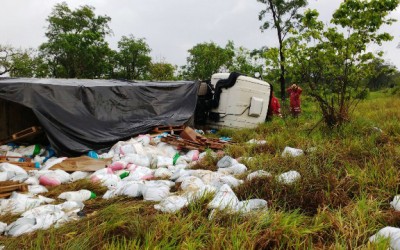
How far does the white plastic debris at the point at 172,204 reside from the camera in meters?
2.76

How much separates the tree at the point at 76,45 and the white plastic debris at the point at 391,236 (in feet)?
98.5

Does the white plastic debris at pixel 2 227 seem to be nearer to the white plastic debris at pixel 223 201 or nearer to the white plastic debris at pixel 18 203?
the white plastic debris at pixel 18 203

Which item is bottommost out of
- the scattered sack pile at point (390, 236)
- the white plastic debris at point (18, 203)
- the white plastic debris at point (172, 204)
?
the white plastic debris at point (18, 203)

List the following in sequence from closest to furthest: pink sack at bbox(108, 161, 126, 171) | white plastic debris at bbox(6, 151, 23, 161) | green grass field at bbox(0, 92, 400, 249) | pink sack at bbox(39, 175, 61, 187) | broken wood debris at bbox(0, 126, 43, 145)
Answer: green grass field at bbox(0, 92, 400, 249) < pink sack at bbox(39, 175, 61, 187) < pink sack at bbox(108, 161, 126, 171) < white plastic debris at bbox(6, 151, 23, 161) < broken wood debris at bbox(0, 126, 43, 145)

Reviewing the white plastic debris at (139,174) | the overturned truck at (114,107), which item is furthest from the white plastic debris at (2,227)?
the overturned truck at (114,107)

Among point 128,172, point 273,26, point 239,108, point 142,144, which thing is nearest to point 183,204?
point 128,172

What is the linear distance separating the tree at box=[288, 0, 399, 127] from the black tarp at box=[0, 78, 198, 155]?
3.00 meters

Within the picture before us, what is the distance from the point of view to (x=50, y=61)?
31.1 meters

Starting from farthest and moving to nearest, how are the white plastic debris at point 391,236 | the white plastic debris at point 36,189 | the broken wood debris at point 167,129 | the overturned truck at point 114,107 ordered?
the broken wood debris at point 167,129 → the overturned truck at point 114,107 → the white plastic debris at point 36,189 → the white plastic debris at point 391,236

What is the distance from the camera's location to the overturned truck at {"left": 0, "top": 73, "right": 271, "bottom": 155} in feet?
17.5

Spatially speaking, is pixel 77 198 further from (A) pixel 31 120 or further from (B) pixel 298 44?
(B) pixel 298 44

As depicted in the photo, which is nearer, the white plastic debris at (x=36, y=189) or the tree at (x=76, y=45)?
the white plastic debris at (x=36, y=189)

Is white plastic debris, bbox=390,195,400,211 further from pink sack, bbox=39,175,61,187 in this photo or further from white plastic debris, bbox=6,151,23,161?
white plastic debris, bbox=6,151,23,161

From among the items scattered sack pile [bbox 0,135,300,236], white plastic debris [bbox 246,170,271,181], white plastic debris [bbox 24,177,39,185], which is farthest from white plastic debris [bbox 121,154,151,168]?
white plastic debris [bbox 246,170,271,181]
